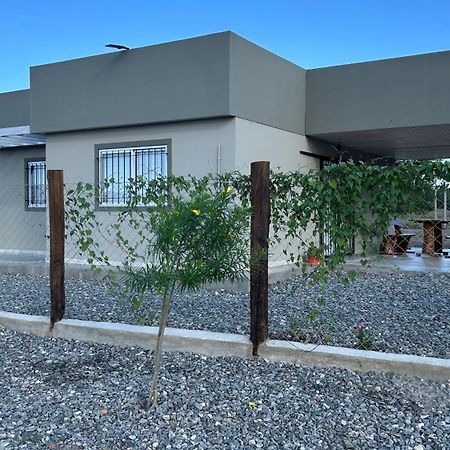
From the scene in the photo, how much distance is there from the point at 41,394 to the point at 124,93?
6.58 meters

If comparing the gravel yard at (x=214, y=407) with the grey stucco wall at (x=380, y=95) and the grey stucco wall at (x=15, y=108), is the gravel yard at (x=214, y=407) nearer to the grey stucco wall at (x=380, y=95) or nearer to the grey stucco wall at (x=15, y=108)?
the grey stucco wall at (x=380, y=95)

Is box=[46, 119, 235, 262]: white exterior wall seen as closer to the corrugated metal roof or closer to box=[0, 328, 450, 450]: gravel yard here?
the corrugated metal roof

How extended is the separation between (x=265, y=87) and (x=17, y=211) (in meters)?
6.42

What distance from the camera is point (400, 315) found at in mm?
5875

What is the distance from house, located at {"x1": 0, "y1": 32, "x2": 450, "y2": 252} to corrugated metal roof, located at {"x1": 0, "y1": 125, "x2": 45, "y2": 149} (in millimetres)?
A: 32

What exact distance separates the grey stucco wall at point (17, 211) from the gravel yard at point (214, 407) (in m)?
7.87

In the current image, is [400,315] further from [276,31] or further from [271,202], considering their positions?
[276,31]

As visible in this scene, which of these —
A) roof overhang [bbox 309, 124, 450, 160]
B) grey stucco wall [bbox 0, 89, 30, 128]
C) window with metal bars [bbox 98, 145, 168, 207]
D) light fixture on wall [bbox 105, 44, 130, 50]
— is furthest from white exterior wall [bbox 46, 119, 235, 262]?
roof overhang [bbox 309, 124, 450, 160]

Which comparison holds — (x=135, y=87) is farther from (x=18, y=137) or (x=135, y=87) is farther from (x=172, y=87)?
(x=18, y=137)

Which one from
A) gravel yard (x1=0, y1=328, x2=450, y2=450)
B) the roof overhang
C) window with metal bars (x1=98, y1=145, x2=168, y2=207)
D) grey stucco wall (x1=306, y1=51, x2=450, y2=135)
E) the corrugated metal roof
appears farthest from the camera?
the corrugated metal roof

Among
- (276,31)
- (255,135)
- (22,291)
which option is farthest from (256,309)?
(276,31)

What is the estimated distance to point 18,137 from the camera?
1091 centimetres

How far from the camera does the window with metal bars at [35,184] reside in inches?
464

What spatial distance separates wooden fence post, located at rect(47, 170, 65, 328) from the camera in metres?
5.03
